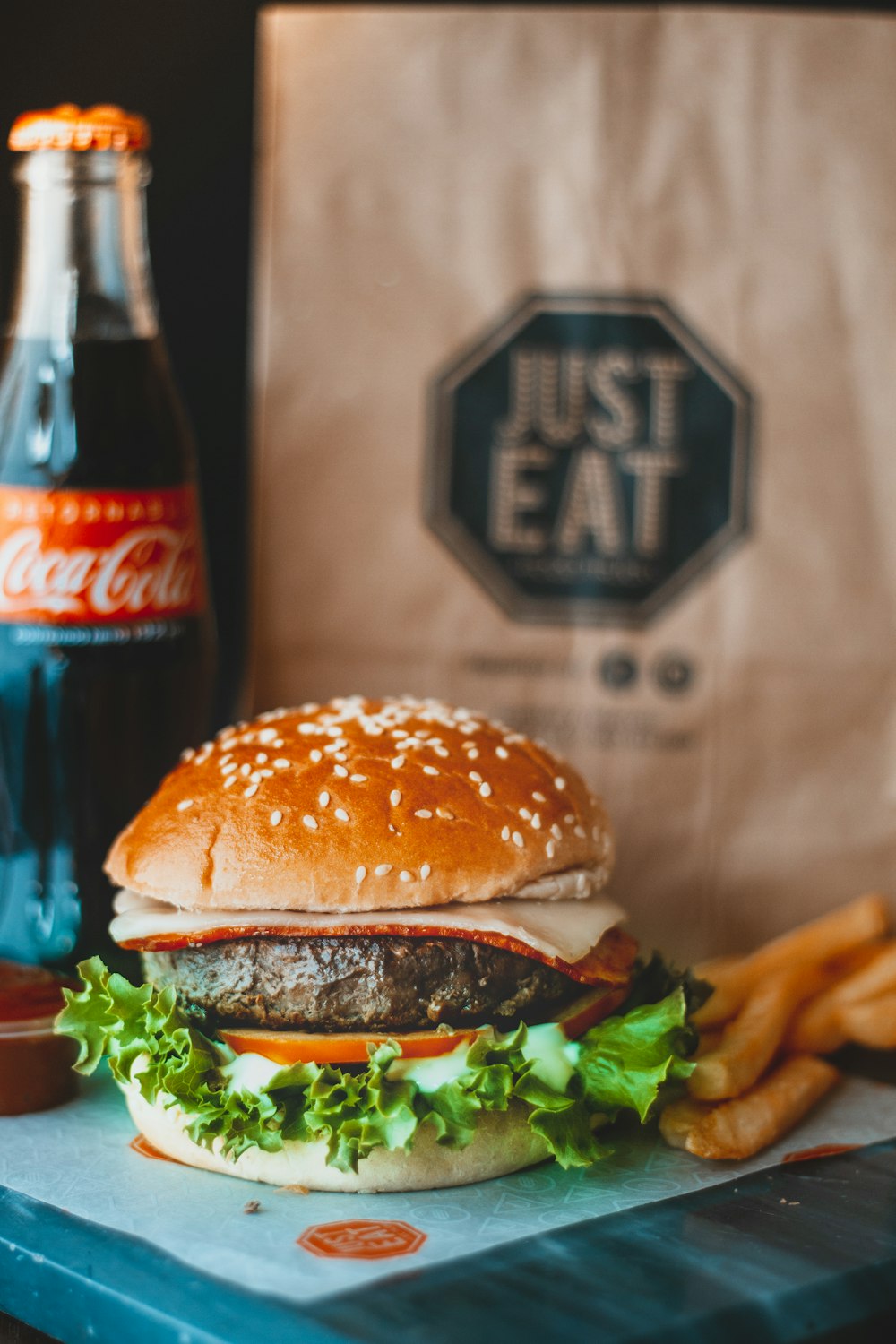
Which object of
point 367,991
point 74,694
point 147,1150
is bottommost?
point 147,1150

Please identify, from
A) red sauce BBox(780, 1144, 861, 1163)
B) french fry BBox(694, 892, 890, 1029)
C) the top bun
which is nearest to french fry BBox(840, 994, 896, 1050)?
french fry BBox(694, 892, 890, 1029)

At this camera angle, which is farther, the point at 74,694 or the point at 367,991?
the point at 74,694

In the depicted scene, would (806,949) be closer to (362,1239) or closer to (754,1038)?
(754,1038)

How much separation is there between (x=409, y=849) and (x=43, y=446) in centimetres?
90

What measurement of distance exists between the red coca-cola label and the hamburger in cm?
40

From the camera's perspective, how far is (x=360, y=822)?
1.94m

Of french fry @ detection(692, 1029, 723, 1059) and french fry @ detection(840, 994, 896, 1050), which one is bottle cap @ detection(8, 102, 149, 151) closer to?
french fry @ detection(692, 1029, 723, 1059)

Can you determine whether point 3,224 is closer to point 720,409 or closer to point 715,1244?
point 720,409

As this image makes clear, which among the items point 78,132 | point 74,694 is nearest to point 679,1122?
point 74,694

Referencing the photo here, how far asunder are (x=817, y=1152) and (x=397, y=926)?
694mm

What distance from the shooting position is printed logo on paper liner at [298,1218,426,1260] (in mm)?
1696

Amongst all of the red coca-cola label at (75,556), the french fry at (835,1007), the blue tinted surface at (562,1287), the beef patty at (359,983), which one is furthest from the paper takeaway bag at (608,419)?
the blue tinted surface at (562,1287)

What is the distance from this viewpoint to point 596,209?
2.71 m

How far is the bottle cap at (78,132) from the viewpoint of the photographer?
7.35ft
